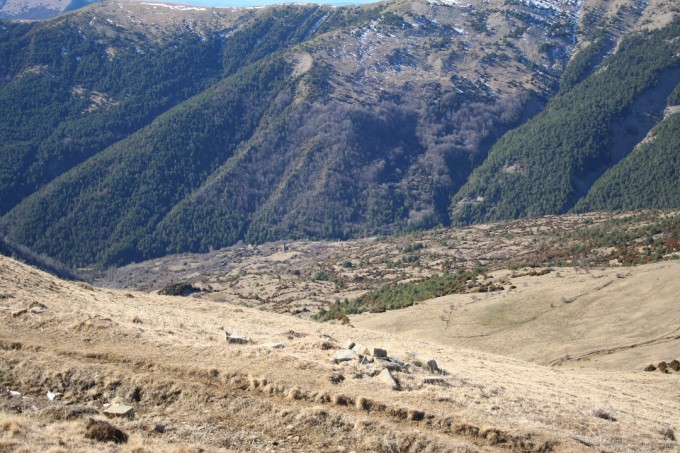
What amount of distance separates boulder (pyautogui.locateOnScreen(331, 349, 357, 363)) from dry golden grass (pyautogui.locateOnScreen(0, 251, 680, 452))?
49 centimetres

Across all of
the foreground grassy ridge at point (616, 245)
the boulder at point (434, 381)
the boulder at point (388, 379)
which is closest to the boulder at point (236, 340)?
the boulder at point (388, 379)

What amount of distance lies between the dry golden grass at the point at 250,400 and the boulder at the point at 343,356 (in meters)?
0.49

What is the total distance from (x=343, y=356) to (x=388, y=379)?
3.06 meters

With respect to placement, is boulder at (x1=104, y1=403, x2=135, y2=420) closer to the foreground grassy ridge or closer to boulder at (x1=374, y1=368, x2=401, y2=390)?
boulder at (x1=374, y1=368, x2=401, y2=390)

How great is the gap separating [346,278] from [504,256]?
29.7m

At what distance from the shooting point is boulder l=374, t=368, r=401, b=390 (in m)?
27.8

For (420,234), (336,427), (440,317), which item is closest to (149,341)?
(336,427)

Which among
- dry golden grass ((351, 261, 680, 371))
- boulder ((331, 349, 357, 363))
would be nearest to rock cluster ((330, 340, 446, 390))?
boulder ((331, 349, 357, 363))

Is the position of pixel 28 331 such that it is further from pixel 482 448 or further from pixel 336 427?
pixel 482 448

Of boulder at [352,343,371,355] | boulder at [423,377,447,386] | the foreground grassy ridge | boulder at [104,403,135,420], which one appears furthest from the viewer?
the foreground grassy ridge

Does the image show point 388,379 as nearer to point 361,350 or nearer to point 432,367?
point 361,350

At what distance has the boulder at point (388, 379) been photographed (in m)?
27.8

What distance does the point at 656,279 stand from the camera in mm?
68500

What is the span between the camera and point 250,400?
25625mm
